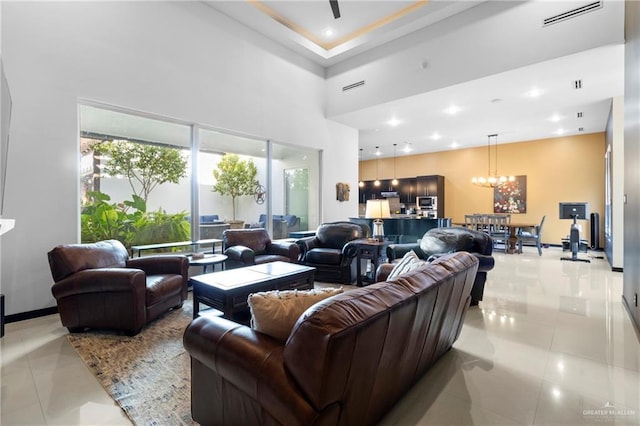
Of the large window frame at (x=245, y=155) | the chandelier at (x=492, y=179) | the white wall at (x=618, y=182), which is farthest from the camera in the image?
the chandelier at (x=492, y=179)

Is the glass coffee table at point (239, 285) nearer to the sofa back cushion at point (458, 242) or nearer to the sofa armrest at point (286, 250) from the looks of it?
the sofa armrest at point (286, 250)

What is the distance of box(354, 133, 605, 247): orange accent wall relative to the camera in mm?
8328

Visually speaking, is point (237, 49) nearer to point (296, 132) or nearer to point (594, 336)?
point (296, 132)

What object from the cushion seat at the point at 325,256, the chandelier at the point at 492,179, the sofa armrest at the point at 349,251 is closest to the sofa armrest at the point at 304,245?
the cushion seat at the point at 325,256

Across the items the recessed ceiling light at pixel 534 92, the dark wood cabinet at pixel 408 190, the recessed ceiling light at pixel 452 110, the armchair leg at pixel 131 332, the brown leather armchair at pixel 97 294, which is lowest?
the armchair leg at pixel 131 332

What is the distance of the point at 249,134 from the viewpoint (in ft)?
18.6

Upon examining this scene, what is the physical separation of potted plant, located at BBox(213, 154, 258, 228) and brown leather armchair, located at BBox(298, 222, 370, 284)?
4.97 feet

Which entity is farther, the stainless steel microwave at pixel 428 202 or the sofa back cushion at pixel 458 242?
the stainless steel microwave at pixel 428 202

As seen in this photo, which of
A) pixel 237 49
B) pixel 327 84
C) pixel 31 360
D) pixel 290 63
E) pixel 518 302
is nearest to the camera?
pixel 31 360

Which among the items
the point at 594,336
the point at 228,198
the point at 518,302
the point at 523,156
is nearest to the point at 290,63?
the point at 228,198

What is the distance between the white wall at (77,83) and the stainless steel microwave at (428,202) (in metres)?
7.16

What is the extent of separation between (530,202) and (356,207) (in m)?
5.54

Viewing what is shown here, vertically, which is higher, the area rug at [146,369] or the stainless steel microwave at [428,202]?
the stainless steel microwave at [428,202]

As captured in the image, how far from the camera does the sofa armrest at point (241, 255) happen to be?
427 cm
